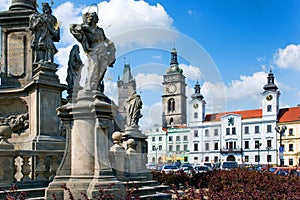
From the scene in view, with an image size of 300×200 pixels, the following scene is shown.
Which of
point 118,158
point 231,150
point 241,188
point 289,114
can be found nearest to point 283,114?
point 289,114

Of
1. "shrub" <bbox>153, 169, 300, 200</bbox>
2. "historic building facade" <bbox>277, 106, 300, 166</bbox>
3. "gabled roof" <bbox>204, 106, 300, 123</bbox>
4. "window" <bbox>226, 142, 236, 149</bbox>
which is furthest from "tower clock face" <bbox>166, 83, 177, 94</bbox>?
"window" <bbox>226, 142, 236, 149</bbox>

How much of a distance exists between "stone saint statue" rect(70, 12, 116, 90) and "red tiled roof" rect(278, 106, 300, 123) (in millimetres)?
70680

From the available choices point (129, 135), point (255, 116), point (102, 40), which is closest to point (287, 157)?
point (255, 116)

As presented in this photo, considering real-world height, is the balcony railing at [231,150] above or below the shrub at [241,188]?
below

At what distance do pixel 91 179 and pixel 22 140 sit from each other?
4532 millimetres

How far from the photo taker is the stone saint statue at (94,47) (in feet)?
27.4

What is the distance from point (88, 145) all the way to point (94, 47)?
7.33ft

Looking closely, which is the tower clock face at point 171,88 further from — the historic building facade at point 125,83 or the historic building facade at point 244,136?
the historic building facade at point 244,136

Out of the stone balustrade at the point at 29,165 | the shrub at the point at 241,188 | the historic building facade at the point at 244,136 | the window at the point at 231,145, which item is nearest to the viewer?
the shrub at the point at 241,188

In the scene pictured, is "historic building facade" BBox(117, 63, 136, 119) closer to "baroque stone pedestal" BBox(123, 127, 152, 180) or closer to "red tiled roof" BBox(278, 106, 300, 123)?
"baroque stone pedestal" BBox(123, 127, 152, 180)

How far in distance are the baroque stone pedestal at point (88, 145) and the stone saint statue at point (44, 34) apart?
15.1ft

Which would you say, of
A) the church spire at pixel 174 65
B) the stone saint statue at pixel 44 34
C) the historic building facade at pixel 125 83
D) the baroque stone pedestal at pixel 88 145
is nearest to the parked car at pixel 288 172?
the church spire at pixel 174 65

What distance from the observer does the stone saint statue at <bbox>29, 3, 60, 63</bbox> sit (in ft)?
40.1

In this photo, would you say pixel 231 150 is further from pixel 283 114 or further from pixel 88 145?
pixel 88 145
